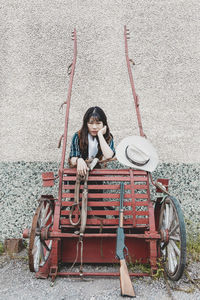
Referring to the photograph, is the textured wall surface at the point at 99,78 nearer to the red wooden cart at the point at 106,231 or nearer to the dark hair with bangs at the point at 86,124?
the dark hair with bangs at the point at 86,124

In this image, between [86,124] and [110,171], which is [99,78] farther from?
[110,171]

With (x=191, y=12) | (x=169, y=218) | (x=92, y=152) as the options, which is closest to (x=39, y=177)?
(x=92, y=152)

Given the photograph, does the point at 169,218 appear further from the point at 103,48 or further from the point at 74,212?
the point at 103,48

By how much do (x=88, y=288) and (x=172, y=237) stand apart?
86cm

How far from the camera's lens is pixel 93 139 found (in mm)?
3191

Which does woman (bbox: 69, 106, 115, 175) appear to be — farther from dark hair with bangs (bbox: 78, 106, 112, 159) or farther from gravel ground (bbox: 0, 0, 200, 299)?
gravel ground (bbox: 0, 0, 200, 299)

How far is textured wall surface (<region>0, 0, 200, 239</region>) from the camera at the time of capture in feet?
13.2

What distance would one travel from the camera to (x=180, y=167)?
3.94 m

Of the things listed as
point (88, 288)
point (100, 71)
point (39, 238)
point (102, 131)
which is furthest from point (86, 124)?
point (88, 288)

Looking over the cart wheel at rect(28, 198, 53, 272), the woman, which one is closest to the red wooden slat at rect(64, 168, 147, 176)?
the woman

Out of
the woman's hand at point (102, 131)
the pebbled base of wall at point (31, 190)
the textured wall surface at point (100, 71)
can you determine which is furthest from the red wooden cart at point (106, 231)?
the textured wall surface at point (100, 71)

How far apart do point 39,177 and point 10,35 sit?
233cm

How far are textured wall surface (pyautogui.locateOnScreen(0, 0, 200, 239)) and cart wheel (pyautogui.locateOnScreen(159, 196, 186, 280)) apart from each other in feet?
3.99

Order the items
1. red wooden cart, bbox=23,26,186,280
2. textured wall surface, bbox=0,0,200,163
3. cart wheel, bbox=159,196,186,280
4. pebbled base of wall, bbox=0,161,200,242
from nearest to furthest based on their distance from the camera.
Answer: cart wheel, bbox=159,196,186,280
red wooden cart, bbox=23,26,186,280
pebbled base of wall, bbox=0,161,200,242
textured wall surface, bbox=0,0,200,163
